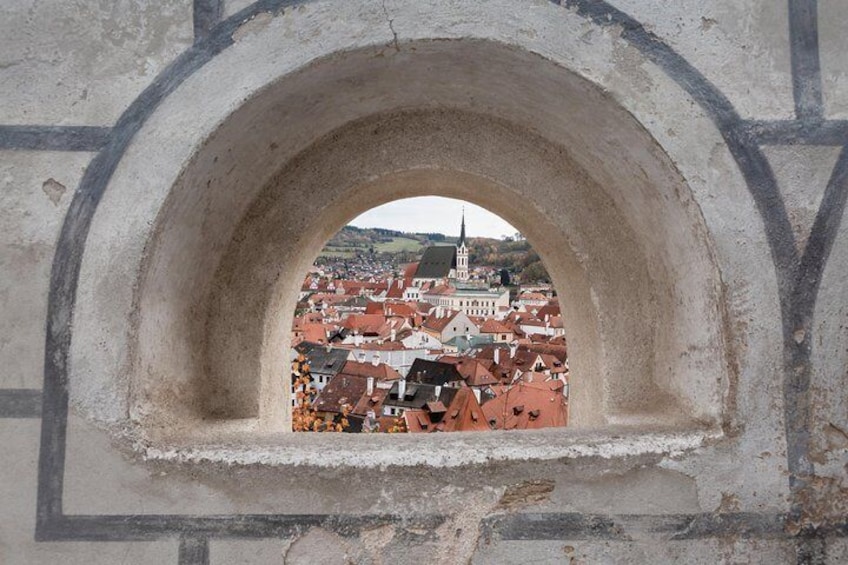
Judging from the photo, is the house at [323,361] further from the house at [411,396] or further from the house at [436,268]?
the house at [436,268]

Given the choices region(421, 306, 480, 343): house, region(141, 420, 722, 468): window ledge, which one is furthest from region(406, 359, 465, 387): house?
region(141, 420, 722, 468): window ledge

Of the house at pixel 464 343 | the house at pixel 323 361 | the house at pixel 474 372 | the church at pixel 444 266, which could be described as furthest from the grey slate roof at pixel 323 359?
the church at pixel 444 266

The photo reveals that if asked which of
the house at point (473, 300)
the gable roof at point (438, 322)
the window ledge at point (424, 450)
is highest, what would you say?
the house at point (473, 300)

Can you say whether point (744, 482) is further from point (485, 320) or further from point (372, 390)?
point (485, 320)

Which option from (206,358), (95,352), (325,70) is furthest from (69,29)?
(206,358)

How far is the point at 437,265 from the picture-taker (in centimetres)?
6825

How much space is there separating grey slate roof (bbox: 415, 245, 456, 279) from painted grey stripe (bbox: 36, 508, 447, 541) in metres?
64.4

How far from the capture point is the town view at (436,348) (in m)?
16.4

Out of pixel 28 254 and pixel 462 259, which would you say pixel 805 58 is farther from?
pixel 462 259

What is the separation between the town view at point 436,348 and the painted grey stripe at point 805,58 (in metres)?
2.41

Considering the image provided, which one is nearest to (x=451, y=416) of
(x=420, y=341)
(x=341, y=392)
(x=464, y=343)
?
(x=341, y=392)

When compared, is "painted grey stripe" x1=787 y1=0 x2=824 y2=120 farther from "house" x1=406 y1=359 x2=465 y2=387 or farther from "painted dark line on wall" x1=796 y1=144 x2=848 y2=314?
"house" x1=406 y1=359 x2=465 y2=387

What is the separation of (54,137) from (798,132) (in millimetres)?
2659

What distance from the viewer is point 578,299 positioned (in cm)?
365
